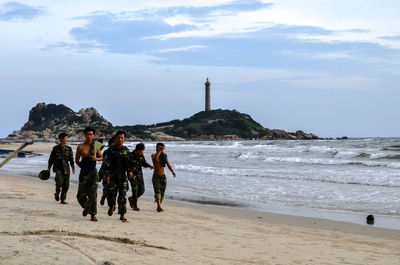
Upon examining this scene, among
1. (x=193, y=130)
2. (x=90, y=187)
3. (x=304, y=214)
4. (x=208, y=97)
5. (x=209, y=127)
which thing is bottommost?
(x=304, y=214)

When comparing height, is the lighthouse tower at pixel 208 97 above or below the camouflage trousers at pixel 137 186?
above

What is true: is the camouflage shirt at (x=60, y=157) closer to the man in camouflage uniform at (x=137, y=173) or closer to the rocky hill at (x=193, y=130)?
the man in camouflage uniform at (x=137, y=173)

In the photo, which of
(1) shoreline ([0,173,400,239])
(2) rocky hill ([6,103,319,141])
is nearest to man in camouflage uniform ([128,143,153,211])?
(1) shoreline ([0,173,400,239])

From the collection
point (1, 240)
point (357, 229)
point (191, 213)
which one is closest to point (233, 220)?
point (191, 213)

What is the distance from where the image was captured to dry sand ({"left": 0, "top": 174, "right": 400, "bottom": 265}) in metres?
5.78

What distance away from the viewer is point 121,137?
851 cm

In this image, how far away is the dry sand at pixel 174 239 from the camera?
19.0 ft

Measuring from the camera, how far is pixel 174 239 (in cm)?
730

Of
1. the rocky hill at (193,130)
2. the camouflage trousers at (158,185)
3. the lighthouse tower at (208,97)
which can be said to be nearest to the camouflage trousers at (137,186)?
the camouflage trousers at (158,185)

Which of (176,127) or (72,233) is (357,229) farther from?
(176,127)

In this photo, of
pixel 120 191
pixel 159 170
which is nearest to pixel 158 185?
pixel 159 170

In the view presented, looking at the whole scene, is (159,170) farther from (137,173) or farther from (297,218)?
(297,218)

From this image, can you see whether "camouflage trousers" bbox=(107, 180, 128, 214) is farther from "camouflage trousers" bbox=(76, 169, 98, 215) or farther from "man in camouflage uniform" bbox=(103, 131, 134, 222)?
"camouflage trousers" bbox=(76, 169, 98, 215)

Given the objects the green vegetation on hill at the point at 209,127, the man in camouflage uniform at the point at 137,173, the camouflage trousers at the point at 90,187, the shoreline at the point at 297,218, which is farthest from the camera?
the green vegetation on hill at the point at 209,127
